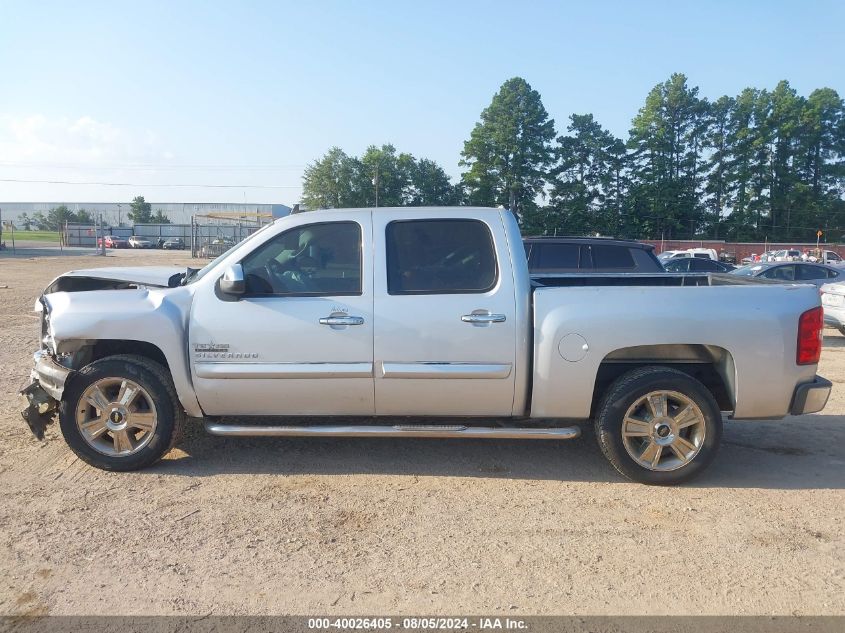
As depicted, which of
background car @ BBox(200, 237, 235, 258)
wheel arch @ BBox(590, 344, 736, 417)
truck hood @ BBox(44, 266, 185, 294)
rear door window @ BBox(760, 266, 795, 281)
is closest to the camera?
wheel arch @ BBox(590, 344, 736, 417)

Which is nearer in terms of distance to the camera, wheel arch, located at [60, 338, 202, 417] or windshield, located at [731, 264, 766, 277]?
wheel arch, located at [60, 338, 202, 417]

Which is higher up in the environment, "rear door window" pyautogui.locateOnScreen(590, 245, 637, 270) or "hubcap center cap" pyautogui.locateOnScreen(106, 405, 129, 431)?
"rear door window" pyautogui.locateOnScreen(590, 245, 637, 270)

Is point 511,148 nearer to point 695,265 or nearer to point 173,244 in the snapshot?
point 173,244

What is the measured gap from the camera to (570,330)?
4449 millimetres

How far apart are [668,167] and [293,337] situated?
76.0 metres

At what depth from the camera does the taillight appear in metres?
4.47

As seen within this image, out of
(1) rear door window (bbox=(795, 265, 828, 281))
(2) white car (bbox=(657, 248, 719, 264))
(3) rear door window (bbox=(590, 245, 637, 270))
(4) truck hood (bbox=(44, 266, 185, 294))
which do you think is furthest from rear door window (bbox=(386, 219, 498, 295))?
(2) white car (bbox=(657, 248, 719, 264))

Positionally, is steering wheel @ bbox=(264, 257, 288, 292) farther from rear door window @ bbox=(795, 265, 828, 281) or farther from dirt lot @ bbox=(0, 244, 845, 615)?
rear door window @ bbox=(795, 265, 828, 281)

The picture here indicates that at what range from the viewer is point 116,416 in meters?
4.70

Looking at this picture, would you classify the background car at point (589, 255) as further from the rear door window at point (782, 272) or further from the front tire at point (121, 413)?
the rear door window at point (782, 272)

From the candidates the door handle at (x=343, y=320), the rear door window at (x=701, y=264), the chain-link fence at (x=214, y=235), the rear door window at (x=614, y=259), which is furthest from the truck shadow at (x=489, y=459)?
the chain-link fence at (x=214, y=235)

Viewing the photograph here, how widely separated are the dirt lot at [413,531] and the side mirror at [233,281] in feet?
4.30

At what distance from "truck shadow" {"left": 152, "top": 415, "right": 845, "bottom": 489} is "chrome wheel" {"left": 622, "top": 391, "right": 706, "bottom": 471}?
0.25 m

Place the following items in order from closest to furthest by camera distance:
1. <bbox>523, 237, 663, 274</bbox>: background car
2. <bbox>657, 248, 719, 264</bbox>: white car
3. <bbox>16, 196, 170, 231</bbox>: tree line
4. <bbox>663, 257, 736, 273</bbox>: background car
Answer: <bbox>523, 237, 663, 274</bbox>: background car < <bbox>663, 257, 736, 273</bbox>: background car < <bbox>657, 248, 719, 264</bbox>: white car < <bbox>16, 196, 170, 231</bbox>: tree line
